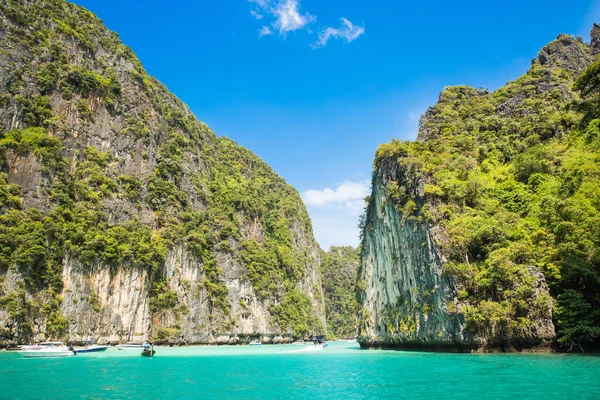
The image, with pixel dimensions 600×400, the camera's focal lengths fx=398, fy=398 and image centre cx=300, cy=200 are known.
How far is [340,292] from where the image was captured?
12119 centimetres

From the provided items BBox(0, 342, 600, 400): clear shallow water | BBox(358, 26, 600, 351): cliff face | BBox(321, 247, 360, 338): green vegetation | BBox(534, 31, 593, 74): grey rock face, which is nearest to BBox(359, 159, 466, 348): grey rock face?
BBox(358, 26, 600, 351): cliff face

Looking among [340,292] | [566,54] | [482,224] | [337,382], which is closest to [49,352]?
[337,382]

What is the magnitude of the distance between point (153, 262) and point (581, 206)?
46037mm

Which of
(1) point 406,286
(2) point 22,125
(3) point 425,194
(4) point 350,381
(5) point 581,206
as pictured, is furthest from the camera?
(2) point 22,125

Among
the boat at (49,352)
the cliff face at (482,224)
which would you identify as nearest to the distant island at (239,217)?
the cliff face at (482,224)

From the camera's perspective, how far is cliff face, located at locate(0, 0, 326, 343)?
4156cm

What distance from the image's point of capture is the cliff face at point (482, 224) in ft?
86.2

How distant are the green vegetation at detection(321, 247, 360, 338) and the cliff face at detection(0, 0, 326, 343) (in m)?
34.2

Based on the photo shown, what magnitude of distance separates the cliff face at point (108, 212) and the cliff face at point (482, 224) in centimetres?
2732

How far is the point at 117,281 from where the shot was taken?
48188 mm

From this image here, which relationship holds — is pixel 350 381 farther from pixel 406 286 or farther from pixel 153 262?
pixel 153 262

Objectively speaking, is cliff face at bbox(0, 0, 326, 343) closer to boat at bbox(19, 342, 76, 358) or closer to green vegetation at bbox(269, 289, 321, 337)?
green vegetation at bbox(269, 289, 321, 337)

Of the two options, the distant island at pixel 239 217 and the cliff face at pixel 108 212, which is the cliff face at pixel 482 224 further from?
the cliff face at pixel 108 212

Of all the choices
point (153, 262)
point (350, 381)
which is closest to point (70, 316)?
point (153, 262)
